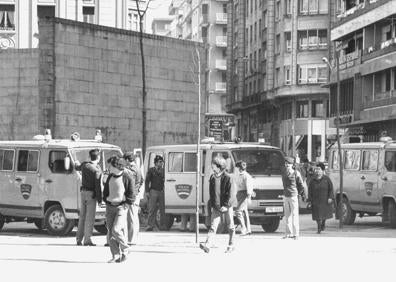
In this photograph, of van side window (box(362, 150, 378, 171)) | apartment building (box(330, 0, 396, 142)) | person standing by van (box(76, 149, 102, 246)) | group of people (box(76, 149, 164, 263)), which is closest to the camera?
group of people (box(76, 149, 164, 263))

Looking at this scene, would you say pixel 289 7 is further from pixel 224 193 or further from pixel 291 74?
pixel 224 193

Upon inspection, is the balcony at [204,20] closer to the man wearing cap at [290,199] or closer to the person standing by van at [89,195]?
the man wearing cap at [290,199]

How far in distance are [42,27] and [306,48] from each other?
44872mm

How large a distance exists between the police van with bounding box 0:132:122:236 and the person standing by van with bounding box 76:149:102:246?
233 cm

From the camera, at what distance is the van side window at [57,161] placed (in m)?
23.3

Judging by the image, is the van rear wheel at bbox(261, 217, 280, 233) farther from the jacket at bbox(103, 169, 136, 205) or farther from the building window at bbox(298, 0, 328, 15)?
the building window at bbox(298, 0, 328, 15)

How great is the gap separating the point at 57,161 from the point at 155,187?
2925 mm

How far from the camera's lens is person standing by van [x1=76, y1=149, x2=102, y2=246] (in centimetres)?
1984

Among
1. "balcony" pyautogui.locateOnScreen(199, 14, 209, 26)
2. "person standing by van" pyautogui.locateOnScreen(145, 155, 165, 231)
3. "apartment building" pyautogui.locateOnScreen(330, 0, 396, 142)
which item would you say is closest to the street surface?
"person standing by van" pyautogui.locateOnScreen(145, 155, 165, 231)

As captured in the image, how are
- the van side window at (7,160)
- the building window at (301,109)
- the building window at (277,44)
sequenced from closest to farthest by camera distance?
the van side window at (7,160) → the building window at (301,109) → the building window at (277,44)

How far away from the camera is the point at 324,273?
14375 millimetres

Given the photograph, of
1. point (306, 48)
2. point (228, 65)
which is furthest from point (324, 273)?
point (228, 65)

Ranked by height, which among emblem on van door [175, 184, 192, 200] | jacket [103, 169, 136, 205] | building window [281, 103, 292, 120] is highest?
building window [281, 103, 292, 120]

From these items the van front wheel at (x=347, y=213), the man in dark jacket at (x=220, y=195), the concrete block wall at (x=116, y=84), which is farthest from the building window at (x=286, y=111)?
the man in dark jacket at (x=220, y=195)
